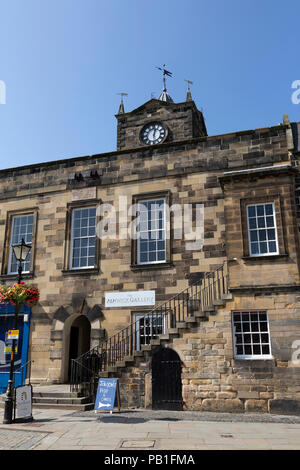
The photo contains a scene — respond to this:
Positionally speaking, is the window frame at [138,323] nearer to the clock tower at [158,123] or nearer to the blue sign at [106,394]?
the blue sign at [106,394]

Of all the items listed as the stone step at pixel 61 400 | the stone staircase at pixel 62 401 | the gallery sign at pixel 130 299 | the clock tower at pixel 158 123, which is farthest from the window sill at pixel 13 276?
the clock tower at pixel 158 123

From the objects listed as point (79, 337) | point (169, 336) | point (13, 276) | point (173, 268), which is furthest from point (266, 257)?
point (13, 276)

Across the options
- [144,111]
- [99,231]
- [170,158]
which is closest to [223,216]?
[170,158]

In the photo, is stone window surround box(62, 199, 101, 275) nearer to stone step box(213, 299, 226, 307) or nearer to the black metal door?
the black metal door

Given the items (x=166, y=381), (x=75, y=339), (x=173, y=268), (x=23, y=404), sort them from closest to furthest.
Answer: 1. (x=23, y=404)
2. (x=166, y=381)
3. (x=173, y=268)
4. (x=75, y=339)

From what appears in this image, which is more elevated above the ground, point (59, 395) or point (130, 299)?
point (130, 299)

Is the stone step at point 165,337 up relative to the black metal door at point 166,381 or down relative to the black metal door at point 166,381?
up

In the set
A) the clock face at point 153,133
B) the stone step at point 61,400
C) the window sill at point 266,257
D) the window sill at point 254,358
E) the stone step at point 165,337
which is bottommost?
the stone step at point 61,400

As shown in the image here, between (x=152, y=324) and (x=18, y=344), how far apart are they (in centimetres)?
565

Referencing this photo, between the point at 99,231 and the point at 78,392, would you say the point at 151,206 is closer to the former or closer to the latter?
the point at 99,231

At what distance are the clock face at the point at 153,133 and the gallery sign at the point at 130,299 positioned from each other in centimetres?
1596

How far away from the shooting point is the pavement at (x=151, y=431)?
7.52 m

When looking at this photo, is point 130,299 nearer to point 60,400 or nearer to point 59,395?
point 59,395

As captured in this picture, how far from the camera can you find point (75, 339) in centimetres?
1658
